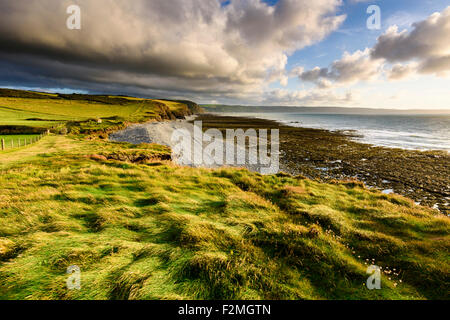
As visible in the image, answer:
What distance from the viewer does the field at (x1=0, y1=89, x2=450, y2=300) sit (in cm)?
417

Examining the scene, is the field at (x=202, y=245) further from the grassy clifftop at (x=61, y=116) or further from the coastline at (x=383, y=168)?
the grassy clifftop at (x=61, y=116)

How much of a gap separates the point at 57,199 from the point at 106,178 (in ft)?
9.50

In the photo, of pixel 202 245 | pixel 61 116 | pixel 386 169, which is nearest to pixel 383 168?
pixel 386 169

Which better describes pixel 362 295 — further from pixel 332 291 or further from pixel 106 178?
pixel 106 178

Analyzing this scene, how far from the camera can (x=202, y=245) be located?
5449mm

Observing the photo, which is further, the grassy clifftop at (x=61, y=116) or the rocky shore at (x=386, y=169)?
the grassy clifftop at (x=61, y=116)

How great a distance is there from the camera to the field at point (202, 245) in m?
4.17

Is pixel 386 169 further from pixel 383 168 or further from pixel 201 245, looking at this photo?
pixel 201 245

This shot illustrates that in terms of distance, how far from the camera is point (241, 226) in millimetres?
6602

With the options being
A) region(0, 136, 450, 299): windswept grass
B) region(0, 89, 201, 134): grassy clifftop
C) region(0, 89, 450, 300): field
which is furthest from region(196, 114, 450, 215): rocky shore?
region(0, 89, 201, 134): grassy clifftop

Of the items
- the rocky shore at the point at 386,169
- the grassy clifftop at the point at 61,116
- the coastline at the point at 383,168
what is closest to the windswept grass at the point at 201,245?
the coastline at the point at 383,168

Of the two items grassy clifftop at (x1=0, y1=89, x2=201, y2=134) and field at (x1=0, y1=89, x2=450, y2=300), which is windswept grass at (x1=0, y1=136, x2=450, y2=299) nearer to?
field at (x1=0, y1=89, x2=450, y2=300)

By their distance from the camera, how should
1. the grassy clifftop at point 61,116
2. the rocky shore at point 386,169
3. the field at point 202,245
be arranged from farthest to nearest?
the grassy clifftop at point 61,116, the rocky shore at point 386,169, the field at point 202,245
